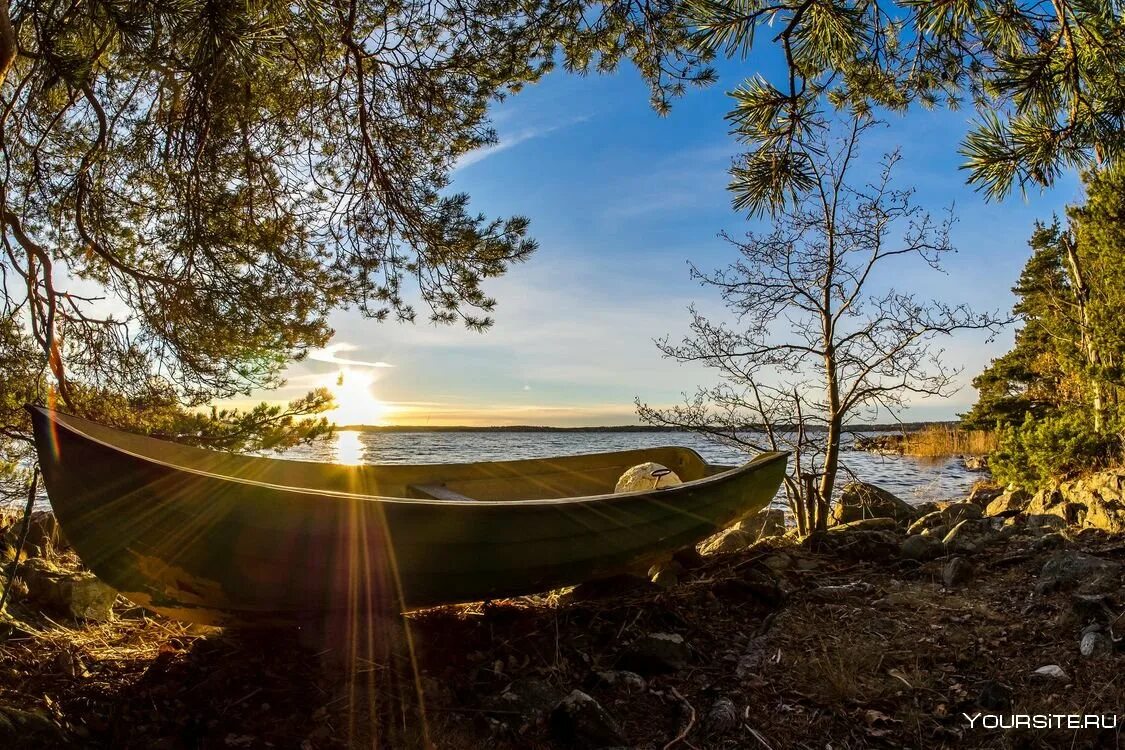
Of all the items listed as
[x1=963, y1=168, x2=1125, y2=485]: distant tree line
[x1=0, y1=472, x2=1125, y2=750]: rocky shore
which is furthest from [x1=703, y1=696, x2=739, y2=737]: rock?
[x1=963, y1=168, x2=1125, y2=485]: distant tree line

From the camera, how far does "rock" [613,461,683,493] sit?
4730mm

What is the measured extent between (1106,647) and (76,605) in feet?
16.5

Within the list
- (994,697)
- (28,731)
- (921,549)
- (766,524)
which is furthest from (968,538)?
(28,731)

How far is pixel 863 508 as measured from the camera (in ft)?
20.1

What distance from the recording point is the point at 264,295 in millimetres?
4984

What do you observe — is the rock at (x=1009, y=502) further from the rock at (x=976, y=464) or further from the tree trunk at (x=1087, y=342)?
the rock at (x=976, y=464)

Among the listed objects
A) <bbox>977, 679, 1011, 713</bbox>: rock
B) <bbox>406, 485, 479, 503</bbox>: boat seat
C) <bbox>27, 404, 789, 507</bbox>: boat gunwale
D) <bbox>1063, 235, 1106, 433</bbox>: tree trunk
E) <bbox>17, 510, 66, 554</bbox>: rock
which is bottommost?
<bbox>17, 510, 66, 554</bbox>: rock

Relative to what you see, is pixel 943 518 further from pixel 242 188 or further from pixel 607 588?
pixel 242 188

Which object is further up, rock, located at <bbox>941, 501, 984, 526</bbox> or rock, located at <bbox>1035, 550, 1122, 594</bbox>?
rock, located at <bbox>1035, 550, 1122, 594</bbox>

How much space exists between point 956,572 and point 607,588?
2.27 m

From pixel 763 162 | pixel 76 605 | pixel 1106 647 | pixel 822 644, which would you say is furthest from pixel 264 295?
pixel 1106 647

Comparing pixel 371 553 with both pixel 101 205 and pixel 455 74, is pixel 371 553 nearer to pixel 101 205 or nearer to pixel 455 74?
pixel 455 74

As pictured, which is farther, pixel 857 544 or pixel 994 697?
pixel 857 544

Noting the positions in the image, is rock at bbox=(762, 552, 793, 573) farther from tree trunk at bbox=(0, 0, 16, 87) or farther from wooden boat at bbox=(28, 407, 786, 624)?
tree trunk at bbox=(0, 0, 16, 87)
